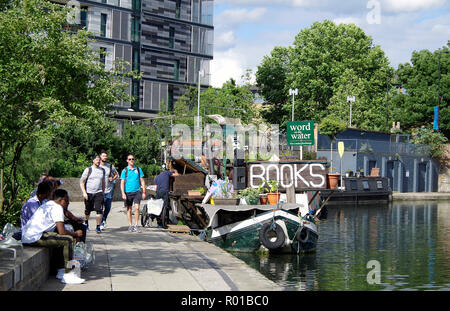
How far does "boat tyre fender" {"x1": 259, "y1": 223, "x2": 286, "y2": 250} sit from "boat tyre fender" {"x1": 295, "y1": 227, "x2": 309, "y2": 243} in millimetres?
525

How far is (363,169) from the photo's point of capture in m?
53.7

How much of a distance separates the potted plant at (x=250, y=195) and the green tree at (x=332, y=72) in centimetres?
4657

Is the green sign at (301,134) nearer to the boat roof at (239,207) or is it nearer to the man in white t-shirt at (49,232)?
the boat roof at (239,207)

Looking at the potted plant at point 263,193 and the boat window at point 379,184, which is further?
Answer: the boat window at point 379,184

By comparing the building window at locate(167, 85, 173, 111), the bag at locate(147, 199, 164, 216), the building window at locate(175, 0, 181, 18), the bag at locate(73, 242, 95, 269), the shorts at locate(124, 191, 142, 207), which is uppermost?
the building window at locate(175, 0, 181, 18)

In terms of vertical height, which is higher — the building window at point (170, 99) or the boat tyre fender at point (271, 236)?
the building window at point (170, 99)

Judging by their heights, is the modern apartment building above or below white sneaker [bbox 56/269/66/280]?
above

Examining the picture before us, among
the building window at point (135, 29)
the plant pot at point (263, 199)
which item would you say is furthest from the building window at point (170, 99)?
the plant pot at point (263, 199)

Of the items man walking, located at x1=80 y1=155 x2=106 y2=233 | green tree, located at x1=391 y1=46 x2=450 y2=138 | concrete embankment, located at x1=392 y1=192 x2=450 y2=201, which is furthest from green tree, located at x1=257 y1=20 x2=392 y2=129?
man walking, located at x1=80 y1=155 x2=106 y2=233

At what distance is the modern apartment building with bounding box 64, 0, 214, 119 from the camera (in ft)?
188

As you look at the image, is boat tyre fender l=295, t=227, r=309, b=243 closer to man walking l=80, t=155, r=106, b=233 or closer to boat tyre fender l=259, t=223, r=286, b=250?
boat tyre fender l=259, t=223, r=286, b=250

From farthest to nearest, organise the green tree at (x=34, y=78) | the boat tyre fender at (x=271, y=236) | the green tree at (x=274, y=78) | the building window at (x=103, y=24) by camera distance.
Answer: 1. the green tree at (x=274, y=78)
2. the building window at (x=103, y=24)
3. the boat tyre fender at (x=271, y=236)
4. the green tree at (x=34, y=78)

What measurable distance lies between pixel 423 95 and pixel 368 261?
54.3 m

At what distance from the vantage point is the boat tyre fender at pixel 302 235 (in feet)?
60.5
